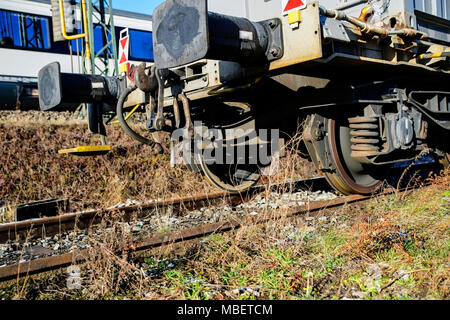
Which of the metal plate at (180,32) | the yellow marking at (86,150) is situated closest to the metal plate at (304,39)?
the metal plate at (180,32)

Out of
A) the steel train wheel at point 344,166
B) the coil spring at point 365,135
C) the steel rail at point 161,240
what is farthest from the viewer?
the steel train wheel at point 344,166

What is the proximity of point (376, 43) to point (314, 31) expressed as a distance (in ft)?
3.71

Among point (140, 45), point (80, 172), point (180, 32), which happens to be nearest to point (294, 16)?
point (180, 32)

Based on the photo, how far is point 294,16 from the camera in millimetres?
2998

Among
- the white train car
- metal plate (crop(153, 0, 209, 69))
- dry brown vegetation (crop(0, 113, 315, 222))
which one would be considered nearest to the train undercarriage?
metal plate (crop(153, 0, 209, 69))

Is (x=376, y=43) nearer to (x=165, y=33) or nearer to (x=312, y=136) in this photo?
(x=312, y=136)

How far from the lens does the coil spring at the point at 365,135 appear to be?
4.07m

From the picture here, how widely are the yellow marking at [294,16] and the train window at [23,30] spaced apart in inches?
432

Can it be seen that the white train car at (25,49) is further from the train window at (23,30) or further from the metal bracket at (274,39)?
the metal bracket at (274,39)

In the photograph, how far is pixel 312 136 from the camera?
13.5ft

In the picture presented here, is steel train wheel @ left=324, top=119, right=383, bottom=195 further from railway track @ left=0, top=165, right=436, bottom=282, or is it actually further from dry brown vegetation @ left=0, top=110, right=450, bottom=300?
dry brown vegetation @ left=0, top=110, right=450, bottom=300

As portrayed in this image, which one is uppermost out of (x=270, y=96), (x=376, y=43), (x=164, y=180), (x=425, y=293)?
(x=376, y=43)
